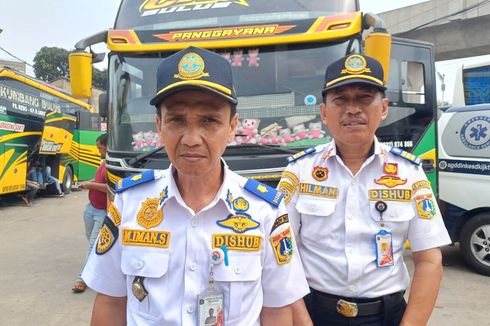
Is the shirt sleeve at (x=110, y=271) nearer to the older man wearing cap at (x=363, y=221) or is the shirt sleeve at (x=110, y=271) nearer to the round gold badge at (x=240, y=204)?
the round gold badge at (x=240, y=204)

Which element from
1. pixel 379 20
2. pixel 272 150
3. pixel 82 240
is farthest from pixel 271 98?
pixel 82 240

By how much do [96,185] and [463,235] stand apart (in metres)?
4.43

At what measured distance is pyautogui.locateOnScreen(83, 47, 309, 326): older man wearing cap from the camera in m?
1.31

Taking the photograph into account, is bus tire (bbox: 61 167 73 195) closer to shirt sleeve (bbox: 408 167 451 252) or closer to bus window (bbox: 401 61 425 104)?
bus window (bbox: 401 61 425 104)

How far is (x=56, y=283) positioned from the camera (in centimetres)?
524

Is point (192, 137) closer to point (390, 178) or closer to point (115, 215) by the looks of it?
point (115, 215)

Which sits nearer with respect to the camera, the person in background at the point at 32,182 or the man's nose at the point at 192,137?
the man's nose at the point at 192,137

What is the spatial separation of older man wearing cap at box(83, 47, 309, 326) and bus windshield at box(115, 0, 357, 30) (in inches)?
108

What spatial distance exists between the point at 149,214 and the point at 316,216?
0.77 m

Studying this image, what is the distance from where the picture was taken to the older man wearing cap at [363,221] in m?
1.78

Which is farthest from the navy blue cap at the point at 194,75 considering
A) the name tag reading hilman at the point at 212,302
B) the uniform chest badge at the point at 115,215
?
the name tag reading hilman at the point at 212,302

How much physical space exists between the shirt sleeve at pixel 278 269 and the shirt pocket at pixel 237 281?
0.06 m

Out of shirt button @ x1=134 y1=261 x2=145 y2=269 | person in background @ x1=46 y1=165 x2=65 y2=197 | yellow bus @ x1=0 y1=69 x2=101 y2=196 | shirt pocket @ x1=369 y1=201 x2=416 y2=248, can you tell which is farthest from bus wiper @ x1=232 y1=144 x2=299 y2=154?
person in background @ x1=46 y1=165 x2=65 y2=197

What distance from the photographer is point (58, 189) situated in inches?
511
